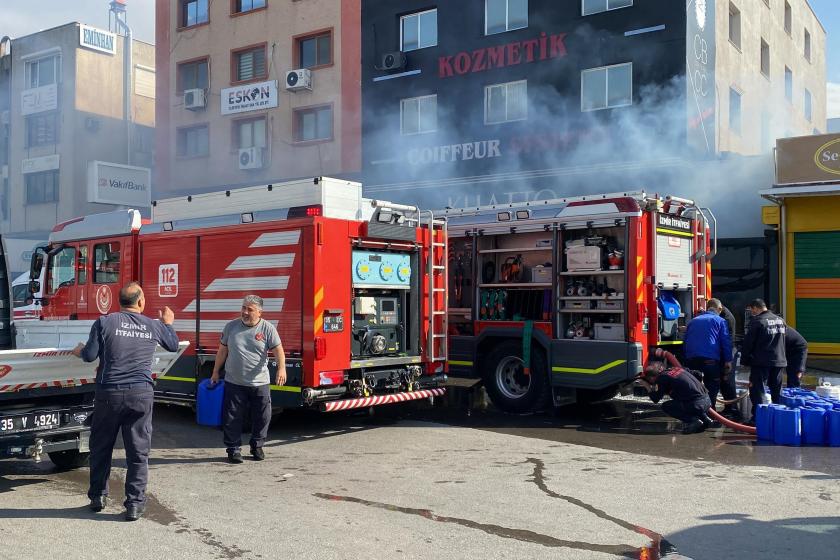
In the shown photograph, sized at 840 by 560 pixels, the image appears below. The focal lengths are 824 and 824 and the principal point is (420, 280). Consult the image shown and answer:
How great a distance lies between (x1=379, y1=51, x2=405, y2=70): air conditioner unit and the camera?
24391 millimetres

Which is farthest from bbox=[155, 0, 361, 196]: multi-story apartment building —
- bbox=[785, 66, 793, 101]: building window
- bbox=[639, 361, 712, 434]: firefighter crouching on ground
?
bbox=[639, 361, 712, 434]: firefighter crouching on ground

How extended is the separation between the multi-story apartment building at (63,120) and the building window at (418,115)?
54.4 ft

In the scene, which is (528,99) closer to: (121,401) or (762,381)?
(762,381)

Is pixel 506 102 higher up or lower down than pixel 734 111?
higher up

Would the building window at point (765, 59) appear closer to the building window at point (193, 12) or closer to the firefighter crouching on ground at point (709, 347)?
the firefighter crouching on ground at point (709, 347)

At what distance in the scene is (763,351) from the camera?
1013cm

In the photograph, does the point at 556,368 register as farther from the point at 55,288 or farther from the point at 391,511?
the point at 55,288

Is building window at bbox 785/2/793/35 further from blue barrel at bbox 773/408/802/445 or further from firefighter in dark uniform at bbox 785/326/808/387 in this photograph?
blue barrel at bbox 773/408/802/445

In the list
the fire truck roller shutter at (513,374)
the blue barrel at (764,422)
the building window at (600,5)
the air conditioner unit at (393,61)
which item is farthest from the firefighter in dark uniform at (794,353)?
the air conditioner unit at (393,61)

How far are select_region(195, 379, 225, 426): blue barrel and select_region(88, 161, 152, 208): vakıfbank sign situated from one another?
24.9 meters

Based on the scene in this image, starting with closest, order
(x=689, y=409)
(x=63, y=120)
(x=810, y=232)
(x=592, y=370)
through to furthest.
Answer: (x=689, y=409), (x=592, y=370), (x=810, y=232), (x=63, y=120)

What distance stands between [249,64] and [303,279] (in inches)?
851

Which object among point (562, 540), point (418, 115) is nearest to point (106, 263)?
point (562, 540)

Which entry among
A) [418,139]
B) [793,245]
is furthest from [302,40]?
[793,245]
